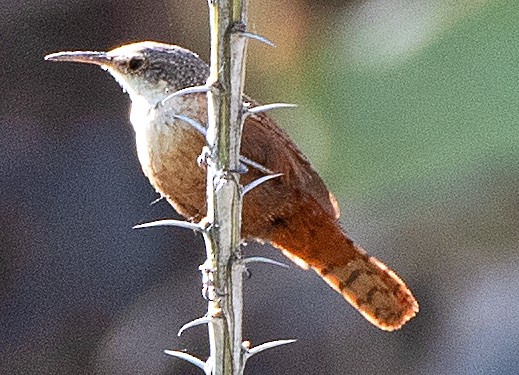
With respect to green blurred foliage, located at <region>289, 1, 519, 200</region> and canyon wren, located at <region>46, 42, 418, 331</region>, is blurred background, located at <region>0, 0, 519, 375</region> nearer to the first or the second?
green blurred foliage, located at <region>289, 1, 519, 200</region>

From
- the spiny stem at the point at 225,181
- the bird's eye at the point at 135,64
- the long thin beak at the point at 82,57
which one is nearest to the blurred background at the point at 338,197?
the bird's eye at the point at 135,64

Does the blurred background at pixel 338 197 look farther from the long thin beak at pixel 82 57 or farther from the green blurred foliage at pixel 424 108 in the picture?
the long thin beak at pixel 82 57

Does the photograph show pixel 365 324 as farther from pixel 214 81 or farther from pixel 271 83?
pixel 214 81

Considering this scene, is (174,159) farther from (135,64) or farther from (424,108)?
(424,108)

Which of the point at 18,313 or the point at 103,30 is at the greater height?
the point at 103,30

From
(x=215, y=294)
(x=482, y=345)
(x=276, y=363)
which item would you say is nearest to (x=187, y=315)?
(x=276, y=363)

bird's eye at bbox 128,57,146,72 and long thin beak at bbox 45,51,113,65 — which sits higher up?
bird's eye at bbox 128,57,146,72

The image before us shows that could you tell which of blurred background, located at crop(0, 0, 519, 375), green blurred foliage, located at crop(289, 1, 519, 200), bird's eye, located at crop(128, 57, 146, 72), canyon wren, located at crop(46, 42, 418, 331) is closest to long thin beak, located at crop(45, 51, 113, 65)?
canyon wren, located at crop(46, 42, 418, 331)
